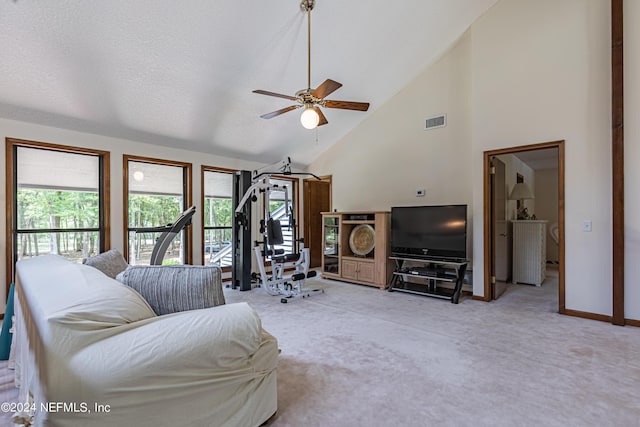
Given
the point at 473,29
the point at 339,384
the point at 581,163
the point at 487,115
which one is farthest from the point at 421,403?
the point at 473,29

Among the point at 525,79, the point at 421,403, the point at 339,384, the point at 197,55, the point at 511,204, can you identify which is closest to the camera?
the point at 421,403

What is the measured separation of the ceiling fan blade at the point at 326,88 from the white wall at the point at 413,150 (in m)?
2.81

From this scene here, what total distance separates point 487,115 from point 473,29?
1.31 m

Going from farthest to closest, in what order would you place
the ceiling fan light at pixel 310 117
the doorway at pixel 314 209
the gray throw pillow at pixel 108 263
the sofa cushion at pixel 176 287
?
1. the doorway at pixel 314 209
2. the ceiling fan light at pixel 310 117
3. the gray throw pillow at pixel 108 263
4. the sofa cushion at pixel 176 287

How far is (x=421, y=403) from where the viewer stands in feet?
6.42

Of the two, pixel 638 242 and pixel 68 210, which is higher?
pixel 68 210

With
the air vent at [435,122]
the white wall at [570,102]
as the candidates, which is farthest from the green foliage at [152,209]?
the white wall at [570,102]

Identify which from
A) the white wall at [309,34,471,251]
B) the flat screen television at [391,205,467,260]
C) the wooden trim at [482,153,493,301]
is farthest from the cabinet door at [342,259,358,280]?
the wooden trim at [482,153,493,301]

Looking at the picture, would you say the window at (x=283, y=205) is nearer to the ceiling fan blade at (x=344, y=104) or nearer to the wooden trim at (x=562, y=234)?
the ceiling fan blade at (x=344, y=104)

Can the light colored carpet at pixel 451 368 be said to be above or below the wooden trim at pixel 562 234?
below

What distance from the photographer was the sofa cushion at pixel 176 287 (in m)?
1.80

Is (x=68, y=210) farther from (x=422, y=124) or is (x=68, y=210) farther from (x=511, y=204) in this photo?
(x=511, y=204)

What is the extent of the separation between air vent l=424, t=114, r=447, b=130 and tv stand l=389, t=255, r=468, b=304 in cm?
222

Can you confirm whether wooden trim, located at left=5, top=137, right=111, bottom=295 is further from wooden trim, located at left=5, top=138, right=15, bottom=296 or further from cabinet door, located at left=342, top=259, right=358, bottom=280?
cabinet door, located at left=342, top=259, right=358, bottom=280
